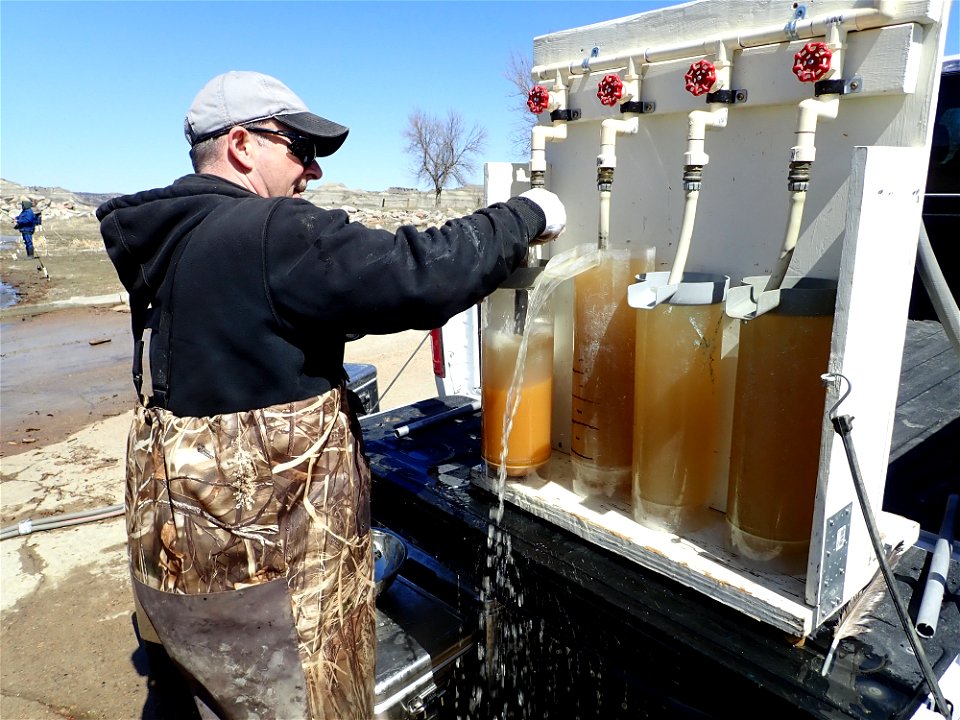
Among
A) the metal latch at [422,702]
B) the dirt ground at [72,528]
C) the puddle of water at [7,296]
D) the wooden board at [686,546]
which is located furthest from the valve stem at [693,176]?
the puddle of water at [7,296]

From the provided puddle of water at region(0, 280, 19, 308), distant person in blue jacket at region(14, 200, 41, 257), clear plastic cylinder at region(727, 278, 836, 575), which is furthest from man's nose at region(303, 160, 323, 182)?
distant person in blue jacket at region(14, 200, 41, 257)

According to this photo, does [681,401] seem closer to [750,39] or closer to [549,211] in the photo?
[549,211]

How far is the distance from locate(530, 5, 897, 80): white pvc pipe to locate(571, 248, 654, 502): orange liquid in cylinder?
0.53 m

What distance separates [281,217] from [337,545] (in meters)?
0.85

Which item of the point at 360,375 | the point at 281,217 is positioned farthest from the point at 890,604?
the point at 360,375

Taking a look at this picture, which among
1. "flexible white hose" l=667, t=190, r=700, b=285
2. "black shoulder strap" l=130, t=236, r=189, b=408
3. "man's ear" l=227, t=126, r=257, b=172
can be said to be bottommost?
"black shoulder strap" l=130, t=236, r=189, b=408

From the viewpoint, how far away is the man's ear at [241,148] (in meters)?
1.70

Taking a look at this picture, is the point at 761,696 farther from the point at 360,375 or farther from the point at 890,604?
the point at 360,375

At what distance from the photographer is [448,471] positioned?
2.46m

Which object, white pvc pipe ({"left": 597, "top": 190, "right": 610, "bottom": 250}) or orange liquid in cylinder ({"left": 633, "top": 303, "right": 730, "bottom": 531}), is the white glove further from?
orange liquid in cylinder ({"left": 633, "top": 303, "right": 730, "bottom": 531})

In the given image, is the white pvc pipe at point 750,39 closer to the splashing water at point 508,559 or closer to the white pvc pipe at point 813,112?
the white pvc pipe at point 813,112

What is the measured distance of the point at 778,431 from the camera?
61.3 inches

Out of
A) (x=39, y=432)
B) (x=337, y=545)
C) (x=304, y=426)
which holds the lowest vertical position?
(x=39, y=432)

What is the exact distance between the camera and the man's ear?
1704 millimetres
